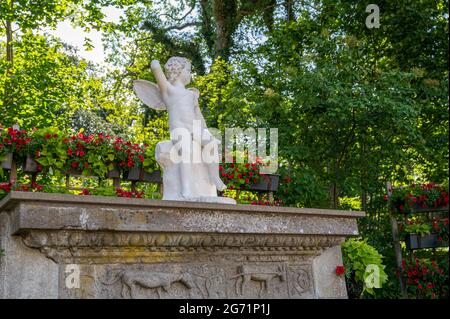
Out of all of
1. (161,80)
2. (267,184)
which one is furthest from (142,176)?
(267,184)

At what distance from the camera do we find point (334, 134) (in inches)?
332

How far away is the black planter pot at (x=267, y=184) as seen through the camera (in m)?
6.80

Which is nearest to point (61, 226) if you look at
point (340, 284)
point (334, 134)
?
point (340, 284)

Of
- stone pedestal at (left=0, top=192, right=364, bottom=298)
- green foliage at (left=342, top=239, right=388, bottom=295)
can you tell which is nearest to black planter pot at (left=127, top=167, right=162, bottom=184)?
stone pedestal at (left=0, top=192, right=364, bottom=298)

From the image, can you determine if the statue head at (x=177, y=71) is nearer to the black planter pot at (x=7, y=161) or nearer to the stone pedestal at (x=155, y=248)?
the stone pedestal at (x=155, y=248)

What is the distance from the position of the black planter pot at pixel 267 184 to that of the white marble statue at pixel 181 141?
6.84ft

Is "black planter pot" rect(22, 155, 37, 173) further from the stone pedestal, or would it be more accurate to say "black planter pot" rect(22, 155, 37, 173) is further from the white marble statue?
the stone pedestal

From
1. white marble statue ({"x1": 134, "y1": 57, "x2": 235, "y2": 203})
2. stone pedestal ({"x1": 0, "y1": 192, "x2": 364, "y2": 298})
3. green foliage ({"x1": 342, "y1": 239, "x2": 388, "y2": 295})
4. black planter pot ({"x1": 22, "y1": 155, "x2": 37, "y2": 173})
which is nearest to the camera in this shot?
stone pedestal ({"x1": 0, "y1": 192, "x2": 364, "y2": 298})

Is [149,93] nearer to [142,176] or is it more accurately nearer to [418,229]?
[142,176]

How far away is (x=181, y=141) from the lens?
454 centimetres

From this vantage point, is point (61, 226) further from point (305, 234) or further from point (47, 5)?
point (47, 5)

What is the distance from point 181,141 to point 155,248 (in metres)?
1.04

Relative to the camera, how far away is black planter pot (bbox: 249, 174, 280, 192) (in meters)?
6.80

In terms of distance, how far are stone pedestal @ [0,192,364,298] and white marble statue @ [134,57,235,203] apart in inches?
14.9
